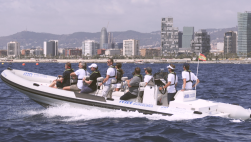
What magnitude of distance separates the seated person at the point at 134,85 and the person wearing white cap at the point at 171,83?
87 cm

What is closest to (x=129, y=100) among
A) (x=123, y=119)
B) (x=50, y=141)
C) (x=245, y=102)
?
(x=123, y=119)

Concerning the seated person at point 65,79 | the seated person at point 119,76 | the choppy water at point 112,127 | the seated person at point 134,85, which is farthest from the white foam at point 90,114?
the seated person at point 119,76

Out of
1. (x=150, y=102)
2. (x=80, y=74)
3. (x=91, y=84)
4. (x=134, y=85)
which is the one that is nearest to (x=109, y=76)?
(x=91, y=84)

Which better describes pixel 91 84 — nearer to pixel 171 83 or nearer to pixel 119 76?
pixel 119 76

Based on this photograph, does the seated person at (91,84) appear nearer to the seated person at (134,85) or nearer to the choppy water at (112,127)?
the choppy water at (112,127)

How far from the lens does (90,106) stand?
11.8 metres

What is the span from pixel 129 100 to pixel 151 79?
3.87 ft

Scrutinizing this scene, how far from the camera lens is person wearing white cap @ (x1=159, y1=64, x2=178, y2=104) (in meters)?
11.2

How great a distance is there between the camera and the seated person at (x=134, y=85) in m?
11.4

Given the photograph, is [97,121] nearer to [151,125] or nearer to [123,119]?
[123,119]

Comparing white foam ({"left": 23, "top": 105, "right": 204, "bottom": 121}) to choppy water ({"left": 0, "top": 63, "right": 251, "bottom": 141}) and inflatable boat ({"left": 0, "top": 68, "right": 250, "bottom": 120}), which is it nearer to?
choppy water ({"left": 0, "top": 63, "right": 251, "bottom": 141})

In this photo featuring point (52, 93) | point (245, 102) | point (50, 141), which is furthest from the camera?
point (245, 102)

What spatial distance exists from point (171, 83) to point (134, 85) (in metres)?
1.31

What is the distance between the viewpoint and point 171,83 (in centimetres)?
1130
